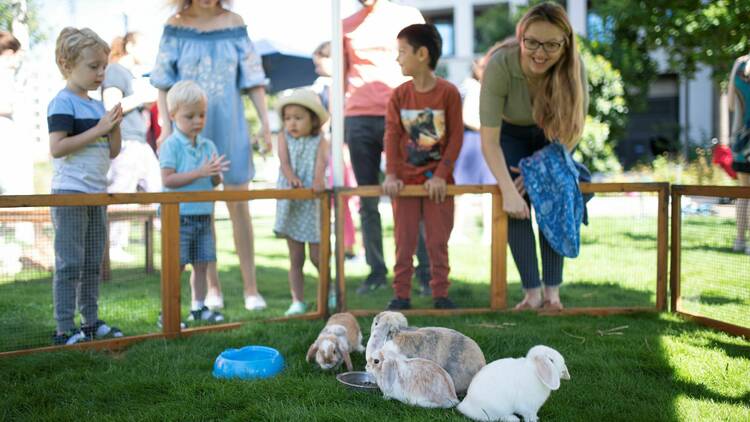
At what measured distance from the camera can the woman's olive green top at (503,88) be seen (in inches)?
143

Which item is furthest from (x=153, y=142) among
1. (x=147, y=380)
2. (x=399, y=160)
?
(x=147, y=380)

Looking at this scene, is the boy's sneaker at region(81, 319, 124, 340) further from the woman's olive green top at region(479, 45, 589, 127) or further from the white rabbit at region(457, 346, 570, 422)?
the woman's olive green top at region(479, 45, 589, 127)

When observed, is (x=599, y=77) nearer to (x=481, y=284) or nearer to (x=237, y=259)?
(x=481, y=284)

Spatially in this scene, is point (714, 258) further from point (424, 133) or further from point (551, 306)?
point (424, 133)

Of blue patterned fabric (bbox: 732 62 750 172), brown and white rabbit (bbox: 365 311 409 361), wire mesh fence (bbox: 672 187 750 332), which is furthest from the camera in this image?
blue patterned fabric (bbox: 732 62 750 172)

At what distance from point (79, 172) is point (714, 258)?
→ 315 centimetres

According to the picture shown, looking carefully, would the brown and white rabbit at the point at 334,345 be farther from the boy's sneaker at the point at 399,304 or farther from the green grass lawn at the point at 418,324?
the boy's sneaker at the point at 399,304

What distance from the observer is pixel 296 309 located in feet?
12.5

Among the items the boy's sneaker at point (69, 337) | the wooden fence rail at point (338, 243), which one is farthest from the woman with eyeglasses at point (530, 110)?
the boy's sneaker at point (69, 337)

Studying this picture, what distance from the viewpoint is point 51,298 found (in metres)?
3.14

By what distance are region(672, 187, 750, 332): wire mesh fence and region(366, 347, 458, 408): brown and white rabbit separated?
1.73 meters

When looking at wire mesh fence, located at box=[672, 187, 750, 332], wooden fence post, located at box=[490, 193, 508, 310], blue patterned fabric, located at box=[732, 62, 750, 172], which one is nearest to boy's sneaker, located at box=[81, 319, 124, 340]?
wooden fence post, located at box=[490, 193, 508, 310]

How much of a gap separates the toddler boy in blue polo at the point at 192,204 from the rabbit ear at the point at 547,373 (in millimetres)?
1940

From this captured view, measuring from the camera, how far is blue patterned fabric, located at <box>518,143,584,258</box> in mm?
3551
